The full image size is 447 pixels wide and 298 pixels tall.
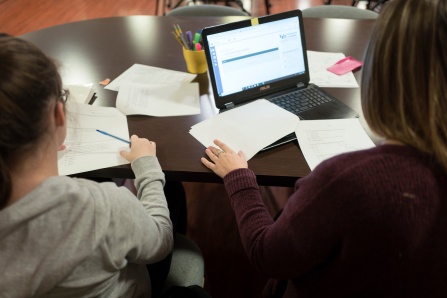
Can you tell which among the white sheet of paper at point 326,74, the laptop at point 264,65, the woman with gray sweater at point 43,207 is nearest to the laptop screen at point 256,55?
the laptop at point 264,65

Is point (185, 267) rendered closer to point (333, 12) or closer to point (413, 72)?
point (413, 72)

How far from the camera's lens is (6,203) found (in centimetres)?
58

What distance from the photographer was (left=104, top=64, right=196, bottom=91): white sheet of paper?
127 cm

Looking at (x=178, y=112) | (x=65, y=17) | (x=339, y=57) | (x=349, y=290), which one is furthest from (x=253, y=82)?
Result: (x=65, y=17)

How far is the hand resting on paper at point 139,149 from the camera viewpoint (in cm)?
93

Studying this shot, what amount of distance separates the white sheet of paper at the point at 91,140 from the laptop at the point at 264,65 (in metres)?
0.32

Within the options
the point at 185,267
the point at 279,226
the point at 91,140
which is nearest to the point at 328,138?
the point at 279,226

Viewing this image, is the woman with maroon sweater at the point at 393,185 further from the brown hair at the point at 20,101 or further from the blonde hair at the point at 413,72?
the brown hair at the point at 20,101

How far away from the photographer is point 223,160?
2.99 ft

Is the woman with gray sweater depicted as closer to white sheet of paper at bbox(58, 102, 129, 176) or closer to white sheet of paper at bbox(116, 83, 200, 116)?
white sheet of paper at bbox(58, 102, 129, 176)

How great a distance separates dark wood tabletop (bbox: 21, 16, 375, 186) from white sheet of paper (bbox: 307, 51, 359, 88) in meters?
0.04

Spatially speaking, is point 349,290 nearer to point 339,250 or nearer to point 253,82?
point 339,250

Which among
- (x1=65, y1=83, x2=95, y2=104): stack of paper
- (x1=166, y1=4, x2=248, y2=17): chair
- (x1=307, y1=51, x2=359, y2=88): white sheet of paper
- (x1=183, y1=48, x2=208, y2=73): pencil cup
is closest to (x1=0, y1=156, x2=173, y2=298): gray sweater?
(x1=65, y1=83, x2=95, y2=104): stack of paper

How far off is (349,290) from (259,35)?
0.78 m
